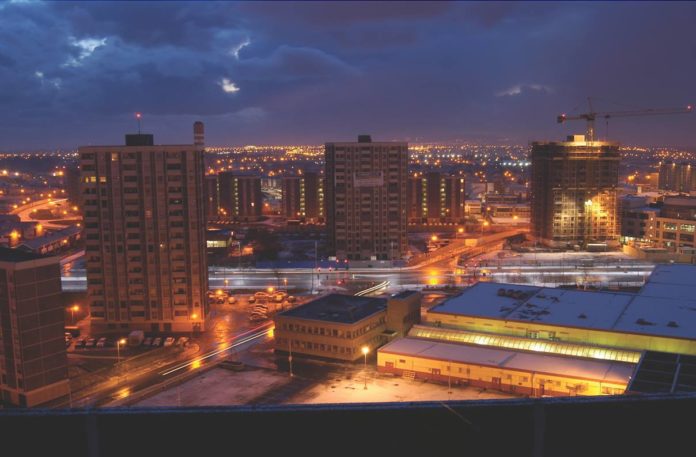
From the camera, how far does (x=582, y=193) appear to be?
37.7 meters

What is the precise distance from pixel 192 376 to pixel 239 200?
36.6 meters

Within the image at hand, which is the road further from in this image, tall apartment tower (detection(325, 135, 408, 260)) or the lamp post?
tall apartment tower (detection(325, 135, 408, 260))

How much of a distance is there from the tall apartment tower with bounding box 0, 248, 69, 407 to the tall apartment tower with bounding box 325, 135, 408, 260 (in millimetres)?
19354

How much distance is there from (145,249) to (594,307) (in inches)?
566

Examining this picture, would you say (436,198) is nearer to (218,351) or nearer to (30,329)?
(218,351)

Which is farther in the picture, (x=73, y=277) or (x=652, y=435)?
(x=73, y=277)

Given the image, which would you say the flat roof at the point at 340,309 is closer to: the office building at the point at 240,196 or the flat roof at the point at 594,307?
the flat roof at the point at 594,307

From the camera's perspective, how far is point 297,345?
18.6m

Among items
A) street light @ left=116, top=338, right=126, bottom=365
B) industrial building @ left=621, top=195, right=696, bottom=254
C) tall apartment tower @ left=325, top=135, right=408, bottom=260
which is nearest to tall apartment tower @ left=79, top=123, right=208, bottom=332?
street light @ left=116, top=338, right=126, bottom=365

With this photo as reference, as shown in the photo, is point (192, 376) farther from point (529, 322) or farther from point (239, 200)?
point (239, 200)

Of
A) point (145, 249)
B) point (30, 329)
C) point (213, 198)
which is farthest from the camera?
point (213, 198)

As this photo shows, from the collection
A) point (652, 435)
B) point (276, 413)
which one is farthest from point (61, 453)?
point (652, 435)

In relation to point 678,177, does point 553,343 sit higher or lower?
lower

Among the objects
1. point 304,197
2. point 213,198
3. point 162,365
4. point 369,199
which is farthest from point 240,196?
point 162,365
